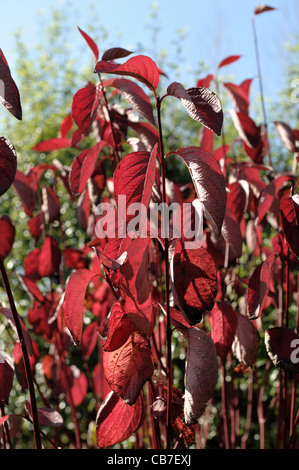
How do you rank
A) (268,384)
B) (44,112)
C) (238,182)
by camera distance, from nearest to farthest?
(238,182)
(268,384)
(44,112)

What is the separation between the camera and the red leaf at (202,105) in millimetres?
715

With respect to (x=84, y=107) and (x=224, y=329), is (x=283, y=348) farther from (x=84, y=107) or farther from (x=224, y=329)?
(x=84, y=107)

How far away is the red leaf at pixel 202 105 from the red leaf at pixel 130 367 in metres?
0.35

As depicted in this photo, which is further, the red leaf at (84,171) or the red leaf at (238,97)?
the red leaf at (238,97)

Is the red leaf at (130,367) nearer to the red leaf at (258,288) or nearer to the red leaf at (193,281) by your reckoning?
the red leaf at (193,281)

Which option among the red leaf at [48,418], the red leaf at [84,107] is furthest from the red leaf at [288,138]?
the red leaf at [48,418]

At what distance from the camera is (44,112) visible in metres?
7.07

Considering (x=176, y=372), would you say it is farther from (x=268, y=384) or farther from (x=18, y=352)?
(x=18, y=352)

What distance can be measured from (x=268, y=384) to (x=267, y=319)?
1.23 feet

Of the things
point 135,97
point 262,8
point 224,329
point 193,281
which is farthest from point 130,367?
point 262,8

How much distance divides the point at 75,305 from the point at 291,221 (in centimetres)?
41

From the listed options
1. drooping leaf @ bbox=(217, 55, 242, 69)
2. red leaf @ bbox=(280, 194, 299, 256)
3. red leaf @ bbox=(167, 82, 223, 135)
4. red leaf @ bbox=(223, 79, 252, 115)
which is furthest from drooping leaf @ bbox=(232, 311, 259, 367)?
drooping leaf @ bbox=(217, 55, 242, 69)

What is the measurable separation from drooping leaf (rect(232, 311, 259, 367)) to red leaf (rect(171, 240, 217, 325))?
1.00 feet
